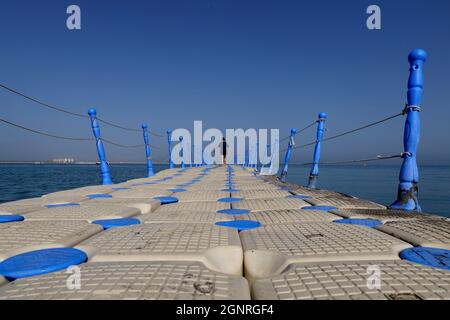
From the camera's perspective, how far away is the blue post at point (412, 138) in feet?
7.44

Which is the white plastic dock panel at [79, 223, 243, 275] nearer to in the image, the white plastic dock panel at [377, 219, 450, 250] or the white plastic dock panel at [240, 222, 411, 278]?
the white plastic dock panel at [240, 222, 411, 278]

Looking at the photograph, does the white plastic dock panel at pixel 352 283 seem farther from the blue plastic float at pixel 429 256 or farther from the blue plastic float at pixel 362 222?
the blue plastic float at pixel 362 222

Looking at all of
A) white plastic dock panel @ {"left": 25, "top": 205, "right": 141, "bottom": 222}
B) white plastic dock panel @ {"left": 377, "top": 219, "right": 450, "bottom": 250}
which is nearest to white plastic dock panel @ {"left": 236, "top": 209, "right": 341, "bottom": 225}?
white plastic dock panel @ {"left": 377, "top": 219, "right": 450, "bottom": 250}

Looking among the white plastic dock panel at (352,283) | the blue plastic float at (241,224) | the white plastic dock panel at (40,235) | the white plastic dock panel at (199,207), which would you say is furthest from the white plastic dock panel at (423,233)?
Result: the white plastic dock panel at (40,235)

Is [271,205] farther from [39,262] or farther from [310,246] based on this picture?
[39,262]

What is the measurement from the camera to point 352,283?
734 millimetres

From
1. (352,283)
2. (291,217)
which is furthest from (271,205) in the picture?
(352,283)

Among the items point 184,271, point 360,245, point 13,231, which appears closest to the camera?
point 184,271

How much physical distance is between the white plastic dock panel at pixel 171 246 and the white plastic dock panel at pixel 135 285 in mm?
108

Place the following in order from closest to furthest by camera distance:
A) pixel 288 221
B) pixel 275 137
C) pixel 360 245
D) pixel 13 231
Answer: pixel 360 245 < pixel 13 231 < pixel 288 221 < pixel 275 137
